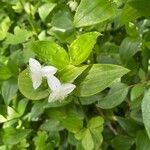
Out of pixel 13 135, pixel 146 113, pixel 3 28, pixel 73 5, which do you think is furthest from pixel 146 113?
pixel 3 28

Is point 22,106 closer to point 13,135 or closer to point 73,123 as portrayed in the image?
point 13,135

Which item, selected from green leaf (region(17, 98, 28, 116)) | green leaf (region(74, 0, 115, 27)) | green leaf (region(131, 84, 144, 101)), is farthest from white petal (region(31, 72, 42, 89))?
green leaf (region(17, 98, 28, 116))

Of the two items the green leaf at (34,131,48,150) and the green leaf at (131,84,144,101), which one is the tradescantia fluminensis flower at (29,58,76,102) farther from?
the green leaf at (34,131,48,150)

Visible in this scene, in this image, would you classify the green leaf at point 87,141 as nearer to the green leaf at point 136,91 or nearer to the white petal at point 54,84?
the green leaf at point 136,91

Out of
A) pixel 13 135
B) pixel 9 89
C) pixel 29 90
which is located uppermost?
pixel 29 90

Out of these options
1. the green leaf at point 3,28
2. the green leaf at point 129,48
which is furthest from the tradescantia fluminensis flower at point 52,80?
the green leaf at point 3,28

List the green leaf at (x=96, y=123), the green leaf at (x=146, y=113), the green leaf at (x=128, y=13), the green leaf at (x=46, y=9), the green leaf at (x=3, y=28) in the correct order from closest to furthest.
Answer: the green leaf at (x=146, y=113) < the green leaf at (x=128, y=13) < the green leaf at (x=96, y=123) < the green leaf at (x=46, y=9) < the green leaf at (x=3, y=28)
